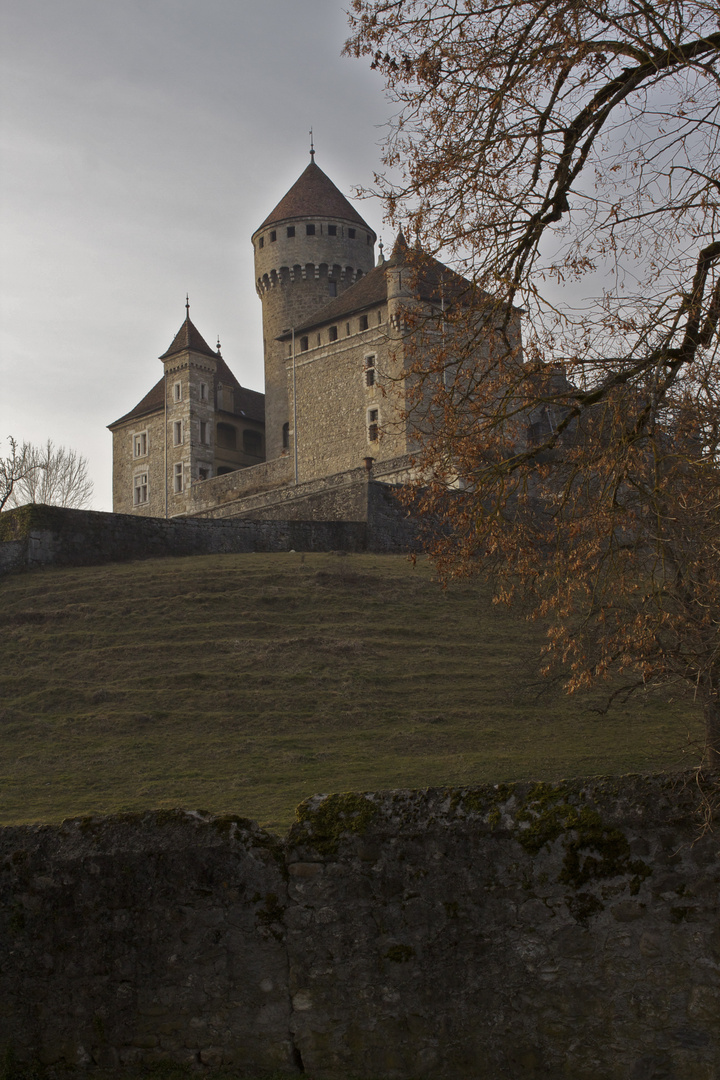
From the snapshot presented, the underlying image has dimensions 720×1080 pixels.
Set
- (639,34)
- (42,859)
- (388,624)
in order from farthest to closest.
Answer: (388,624), (639,34), (42,859)

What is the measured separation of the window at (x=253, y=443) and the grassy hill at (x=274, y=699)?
117 feet

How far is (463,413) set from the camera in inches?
298

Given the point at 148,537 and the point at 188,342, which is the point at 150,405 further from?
the point at 148,537

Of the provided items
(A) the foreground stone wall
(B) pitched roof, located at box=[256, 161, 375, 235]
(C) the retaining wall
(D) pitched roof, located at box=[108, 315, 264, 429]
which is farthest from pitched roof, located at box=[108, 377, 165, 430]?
(A) the foreground stone wall

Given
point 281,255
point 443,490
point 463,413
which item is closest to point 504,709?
point 443,490

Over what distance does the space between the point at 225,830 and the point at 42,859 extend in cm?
108

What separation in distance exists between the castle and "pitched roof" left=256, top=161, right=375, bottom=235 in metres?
0.09

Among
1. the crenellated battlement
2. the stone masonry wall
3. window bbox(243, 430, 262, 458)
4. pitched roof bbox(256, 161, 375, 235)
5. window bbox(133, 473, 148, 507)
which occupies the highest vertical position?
pitched roof bbox(256, 161, 375, 235)

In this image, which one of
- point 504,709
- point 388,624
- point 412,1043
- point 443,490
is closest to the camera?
point 412,1043

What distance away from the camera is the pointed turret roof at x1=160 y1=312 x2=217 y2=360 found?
192ft

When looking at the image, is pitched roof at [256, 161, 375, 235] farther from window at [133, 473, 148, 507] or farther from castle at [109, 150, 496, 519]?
window at [133, 473, 148, 507]

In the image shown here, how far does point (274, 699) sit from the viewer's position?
1806 centimetres

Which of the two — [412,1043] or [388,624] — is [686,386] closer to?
[412,1043]

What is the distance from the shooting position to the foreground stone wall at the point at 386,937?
5.27m
